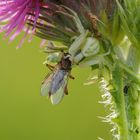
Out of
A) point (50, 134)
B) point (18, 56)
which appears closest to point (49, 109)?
point (50, 134)

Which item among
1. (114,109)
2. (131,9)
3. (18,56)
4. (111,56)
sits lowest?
(114,109)

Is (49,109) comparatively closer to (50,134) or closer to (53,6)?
(50,134)

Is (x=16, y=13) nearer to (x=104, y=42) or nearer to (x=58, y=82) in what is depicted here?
(x=58, y=82)

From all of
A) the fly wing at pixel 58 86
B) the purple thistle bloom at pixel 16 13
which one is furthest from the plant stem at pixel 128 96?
the purple thistle bloom at pixel 16 13

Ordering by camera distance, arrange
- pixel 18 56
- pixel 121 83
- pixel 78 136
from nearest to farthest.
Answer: pixel 121 83
pixel 78 136
pixel 18 56

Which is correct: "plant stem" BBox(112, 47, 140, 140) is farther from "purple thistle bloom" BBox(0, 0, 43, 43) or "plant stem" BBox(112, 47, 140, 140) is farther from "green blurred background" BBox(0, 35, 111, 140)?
"green blurred background" BBox(0, 35, 111, 140)

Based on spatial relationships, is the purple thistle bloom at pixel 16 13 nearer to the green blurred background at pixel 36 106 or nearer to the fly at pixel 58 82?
the fly at pixel 58 82
